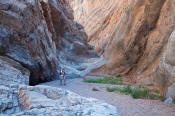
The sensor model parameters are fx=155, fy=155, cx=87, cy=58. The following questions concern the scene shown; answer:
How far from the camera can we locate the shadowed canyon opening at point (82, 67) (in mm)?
3267

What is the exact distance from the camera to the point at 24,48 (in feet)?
28.9

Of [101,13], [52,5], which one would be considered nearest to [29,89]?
[52,5]

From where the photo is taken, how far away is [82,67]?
Result: 1886 cm

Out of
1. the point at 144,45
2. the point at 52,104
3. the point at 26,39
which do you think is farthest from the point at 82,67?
the point at 52,104

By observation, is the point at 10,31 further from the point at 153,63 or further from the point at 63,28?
the point at 63,28

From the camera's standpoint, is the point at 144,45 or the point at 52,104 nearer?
the point at 52,104

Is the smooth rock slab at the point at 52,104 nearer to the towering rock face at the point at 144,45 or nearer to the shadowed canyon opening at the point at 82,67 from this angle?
the shadowed canyon opening at the point at 82,67

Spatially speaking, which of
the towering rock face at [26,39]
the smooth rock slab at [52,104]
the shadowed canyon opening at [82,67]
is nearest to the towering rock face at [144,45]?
the shadowed canyon opening at [82,67]

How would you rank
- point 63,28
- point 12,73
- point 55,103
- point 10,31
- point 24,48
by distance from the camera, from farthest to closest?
point 63,28 → point 24,48 → point 10,31 → point 12,73 → point 55,103

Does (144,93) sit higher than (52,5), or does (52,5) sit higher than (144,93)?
(52,5)

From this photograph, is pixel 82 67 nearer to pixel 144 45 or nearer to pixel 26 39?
pixel 144 45

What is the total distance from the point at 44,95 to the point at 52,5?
1592 cm

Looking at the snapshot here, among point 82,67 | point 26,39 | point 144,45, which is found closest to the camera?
point 26,39

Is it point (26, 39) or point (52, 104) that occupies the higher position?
point (26, 39)
